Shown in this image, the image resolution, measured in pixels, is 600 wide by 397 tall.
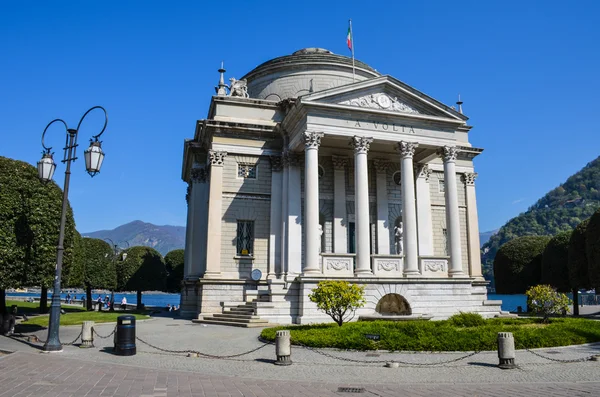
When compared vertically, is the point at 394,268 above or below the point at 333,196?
below

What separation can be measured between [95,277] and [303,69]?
28618 mm

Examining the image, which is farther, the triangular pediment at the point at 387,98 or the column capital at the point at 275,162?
the column capital at the point at 275,162

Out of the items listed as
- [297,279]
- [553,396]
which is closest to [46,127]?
[297,279]

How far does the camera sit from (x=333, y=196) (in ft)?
104

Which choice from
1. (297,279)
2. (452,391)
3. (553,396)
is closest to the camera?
(553,396)

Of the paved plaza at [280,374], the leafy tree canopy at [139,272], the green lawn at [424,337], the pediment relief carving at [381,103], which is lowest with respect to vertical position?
the paved plaza at [280,374]

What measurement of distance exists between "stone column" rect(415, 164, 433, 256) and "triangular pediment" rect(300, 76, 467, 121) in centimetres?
524

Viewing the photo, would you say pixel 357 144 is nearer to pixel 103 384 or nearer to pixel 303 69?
pixel 303 69

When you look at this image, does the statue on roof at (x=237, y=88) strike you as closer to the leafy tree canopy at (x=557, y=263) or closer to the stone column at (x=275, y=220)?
the stone column at (x=275, y=220)

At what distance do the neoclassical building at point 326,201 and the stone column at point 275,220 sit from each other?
0.22ft

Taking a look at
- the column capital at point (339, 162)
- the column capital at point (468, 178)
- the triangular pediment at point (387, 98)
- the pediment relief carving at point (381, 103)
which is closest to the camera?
the triangular pediment at point (387, 98)

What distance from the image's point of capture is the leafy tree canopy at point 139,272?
163 ft

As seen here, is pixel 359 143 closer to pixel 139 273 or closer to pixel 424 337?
pixel 424 337

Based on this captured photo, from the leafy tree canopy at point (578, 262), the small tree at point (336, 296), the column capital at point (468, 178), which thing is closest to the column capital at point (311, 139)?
the small tree at point (336, 296)
